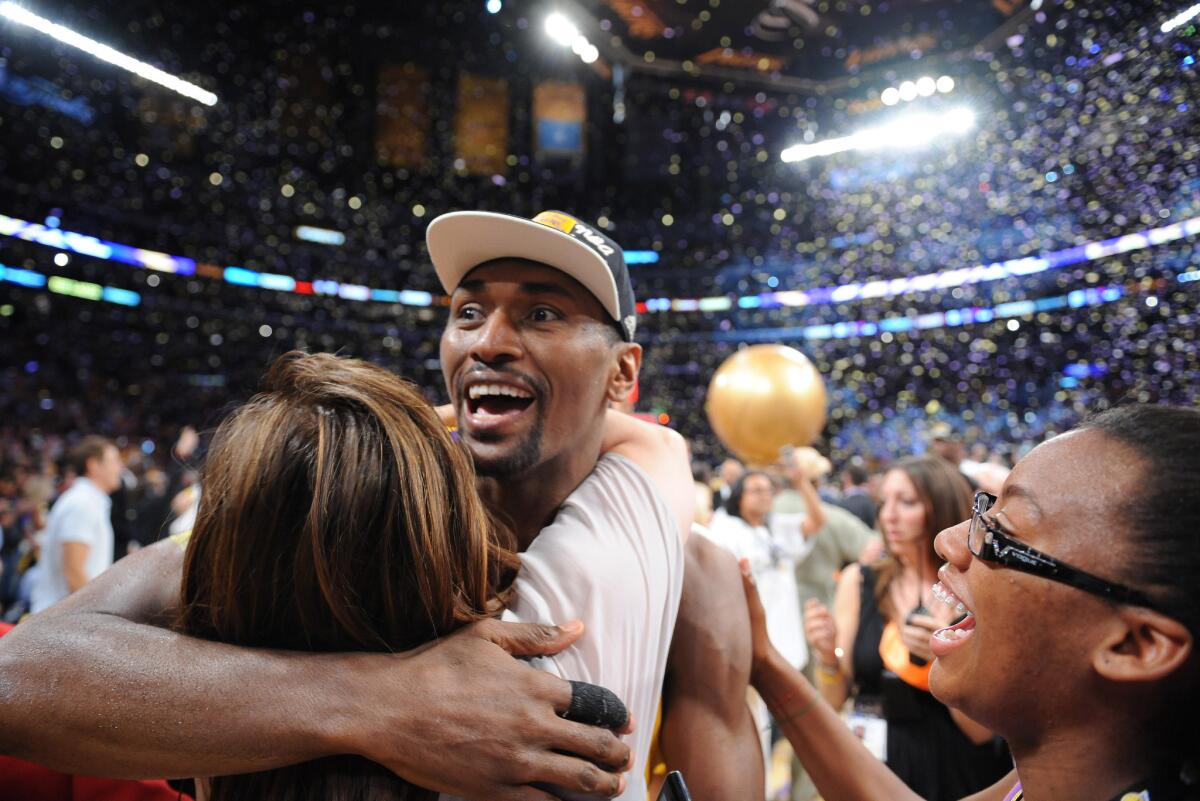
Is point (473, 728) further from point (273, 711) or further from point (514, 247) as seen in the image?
point (514, 247)

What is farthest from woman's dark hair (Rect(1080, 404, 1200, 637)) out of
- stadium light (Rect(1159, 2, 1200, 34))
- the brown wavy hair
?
stadium light (Rect(1159, 2, 1200, 34))

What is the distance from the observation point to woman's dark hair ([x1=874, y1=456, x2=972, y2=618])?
3020 millimetres

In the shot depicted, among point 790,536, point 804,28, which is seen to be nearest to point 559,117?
point 804,28

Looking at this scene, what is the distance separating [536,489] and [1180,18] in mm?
2336

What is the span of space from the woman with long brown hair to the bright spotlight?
8043 millimetres

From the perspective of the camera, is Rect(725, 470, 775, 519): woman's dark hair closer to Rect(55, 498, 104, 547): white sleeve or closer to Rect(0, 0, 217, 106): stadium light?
Rect(55, 498, 104, 547): white sleeve

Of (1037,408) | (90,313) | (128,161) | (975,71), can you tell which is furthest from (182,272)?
(1037,408)

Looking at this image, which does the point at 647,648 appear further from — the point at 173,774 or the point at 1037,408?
the point at 1037,408

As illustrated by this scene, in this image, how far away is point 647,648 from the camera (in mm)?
1292

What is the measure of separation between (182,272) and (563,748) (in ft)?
68.9

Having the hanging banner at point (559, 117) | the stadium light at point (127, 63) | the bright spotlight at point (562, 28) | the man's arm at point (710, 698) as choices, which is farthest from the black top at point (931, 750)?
the hanging banner at point (559, 117)

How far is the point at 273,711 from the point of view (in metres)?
0.90

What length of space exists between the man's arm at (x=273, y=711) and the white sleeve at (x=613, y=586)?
0.51ft

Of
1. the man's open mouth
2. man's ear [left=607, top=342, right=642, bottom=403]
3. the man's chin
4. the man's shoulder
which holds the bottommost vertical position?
the man's shoulder
